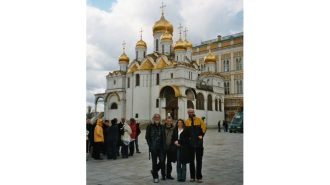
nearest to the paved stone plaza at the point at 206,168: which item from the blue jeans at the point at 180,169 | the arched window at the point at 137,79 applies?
the blue jeans at the point at 180,169

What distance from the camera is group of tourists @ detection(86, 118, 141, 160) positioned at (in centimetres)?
434

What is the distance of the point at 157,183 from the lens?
9.75 feet

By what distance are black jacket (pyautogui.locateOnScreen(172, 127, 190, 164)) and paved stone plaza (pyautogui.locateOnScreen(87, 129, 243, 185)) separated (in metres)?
0.21

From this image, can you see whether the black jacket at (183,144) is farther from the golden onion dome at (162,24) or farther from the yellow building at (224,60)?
the yellow building at (224,60)

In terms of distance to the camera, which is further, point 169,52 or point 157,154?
point 169,52

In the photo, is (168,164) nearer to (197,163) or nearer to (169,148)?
(169,148)

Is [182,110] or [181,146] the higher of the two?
[182,110]

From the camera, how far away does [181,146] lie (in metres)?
3.03

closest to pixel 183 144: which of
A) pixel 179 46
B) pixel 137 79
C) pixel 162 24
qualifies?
pixel 162 24

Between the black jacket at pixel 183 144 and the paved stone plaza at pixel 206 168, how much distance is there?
21 centimetres

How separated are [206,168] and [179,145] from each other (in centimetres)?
40
